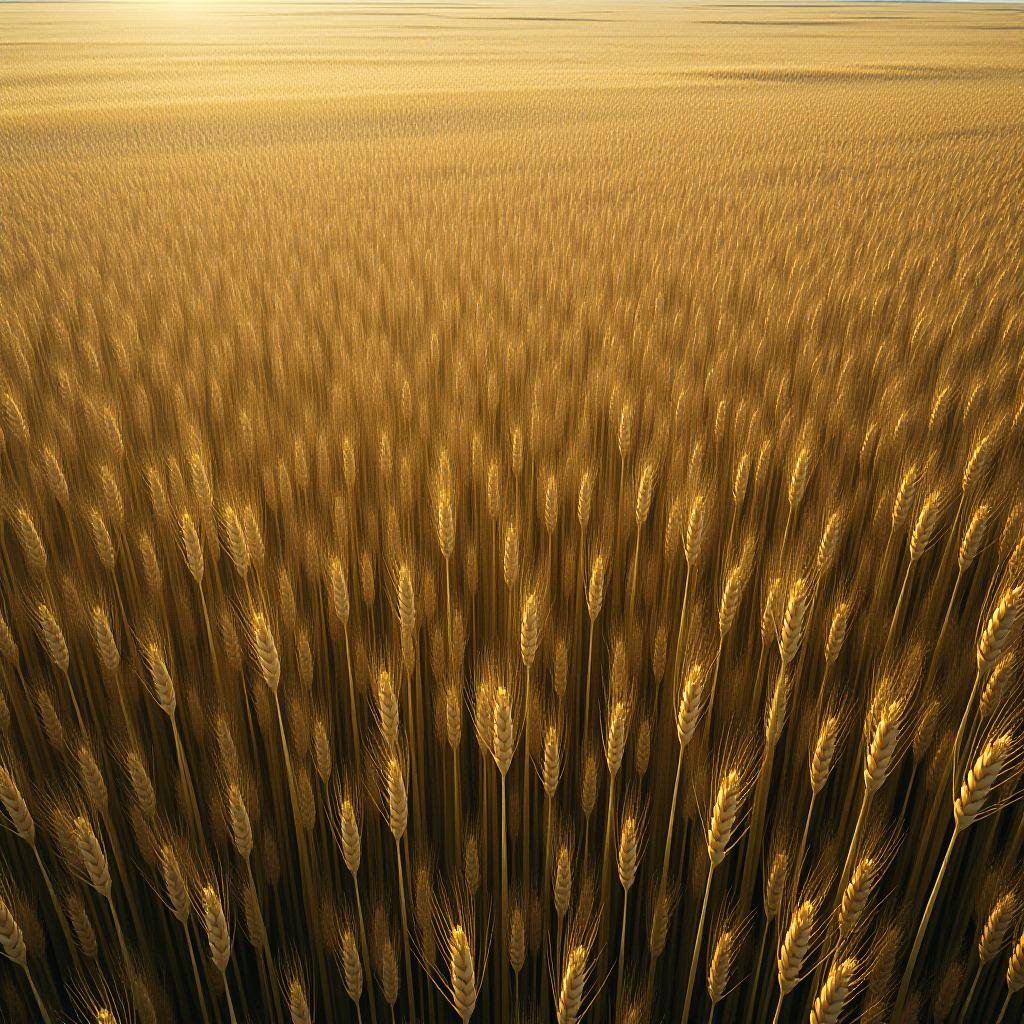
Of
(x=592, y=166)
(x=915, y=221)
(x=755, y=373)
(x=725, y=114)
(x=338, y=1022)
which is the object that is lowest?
(x=338, y=1022)

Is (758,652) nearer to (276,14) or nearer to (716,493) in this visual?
(716,493)

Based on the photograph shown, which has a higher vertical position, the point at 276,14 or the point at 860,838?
the point at 276,14

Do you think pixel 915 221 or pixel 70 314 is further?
pixel 915 221

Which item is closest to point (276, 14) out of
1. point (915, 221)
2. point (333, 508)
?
point (915, 221)

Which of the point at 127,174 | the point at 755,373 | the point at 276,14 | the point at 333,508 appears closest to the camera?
the point at 333,508

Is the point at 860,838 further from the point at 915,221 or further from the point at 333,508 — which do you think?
the point at 915,221

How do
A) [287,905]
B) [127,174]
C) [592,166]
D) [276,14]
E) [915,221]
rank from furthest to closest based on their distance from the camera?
1. [276,14]
2. [592,166]
3. [127,174]
4. [915,221]
5. [287,905]
